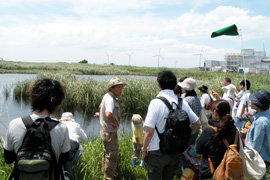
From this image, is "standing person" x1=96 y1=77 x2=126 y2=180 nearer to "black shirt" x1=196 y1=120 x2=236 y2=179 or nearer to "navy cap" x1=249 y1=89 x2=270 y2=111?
"black shirt" x1=196 y1=120 x2=236 y2=179

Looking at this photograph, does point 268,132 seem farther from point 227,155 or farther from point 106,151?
point 106,151

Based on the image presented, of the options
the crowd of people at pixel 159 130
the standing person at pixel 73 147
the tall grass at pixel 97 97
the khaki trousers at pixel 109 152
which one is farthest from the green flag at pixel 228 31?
the tall grass at pixel 97 97

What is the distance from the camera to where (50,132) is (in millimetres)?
1888

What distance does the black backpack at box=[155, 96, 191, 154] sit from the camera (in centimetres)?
250

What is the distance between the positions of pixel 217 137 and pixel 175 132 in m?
0.44

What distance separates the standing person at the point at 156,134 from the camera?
2.59 metres

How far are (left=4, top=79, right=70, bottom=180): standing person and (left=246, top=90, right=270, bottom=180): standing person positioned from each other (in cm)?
238

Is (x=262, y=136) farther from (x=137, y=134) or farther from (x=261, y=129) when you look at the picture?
(x=137, y=134)

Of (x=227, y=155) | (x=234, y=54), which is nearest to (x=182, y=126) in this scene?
(x=227, y=155)

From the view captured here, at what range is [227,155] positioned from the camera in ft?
7.76

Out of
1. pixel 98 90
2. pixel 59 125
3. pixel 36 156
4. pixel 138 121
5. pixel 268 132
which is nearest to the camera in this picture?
pixel 36 156

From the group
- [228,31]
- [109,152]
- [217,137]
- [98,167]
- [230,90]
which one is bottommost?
[98,167]

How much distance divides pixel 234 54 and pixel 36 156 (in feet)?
381

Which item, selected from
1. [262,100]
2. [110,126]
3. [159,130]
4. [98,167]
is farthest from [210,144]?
[98,167]
